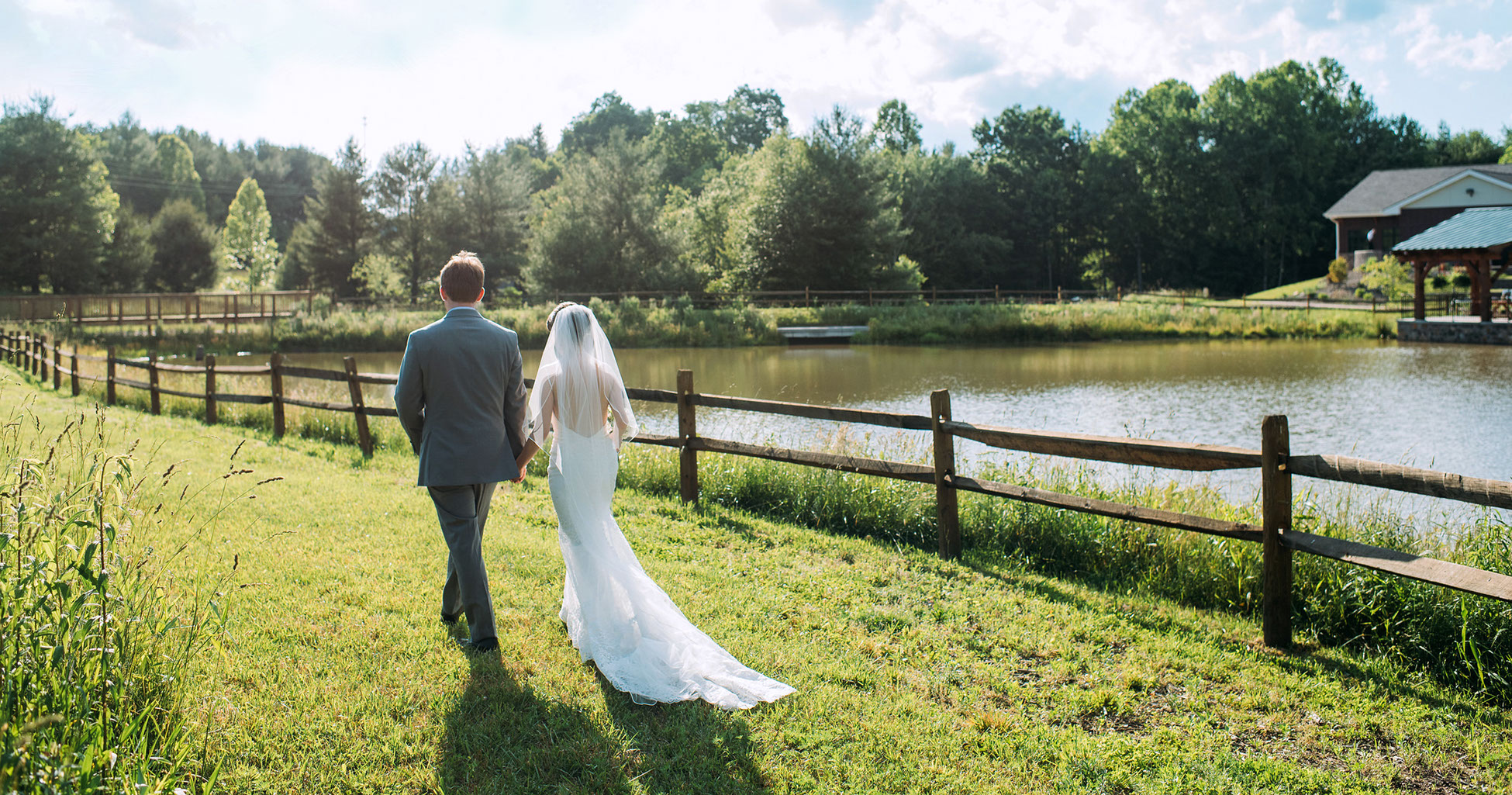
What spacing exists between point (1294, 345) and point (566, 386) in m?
32.0

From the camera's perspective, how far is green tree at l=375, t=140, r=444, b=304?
5009 cm

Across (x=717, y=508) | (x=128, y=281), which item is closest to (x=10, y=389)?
(x=717, y=508)

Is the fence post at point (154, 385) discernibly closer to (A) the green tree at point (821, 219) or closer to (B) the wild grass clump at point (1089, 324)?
(B) the wild grass clump at point (1089, 324)

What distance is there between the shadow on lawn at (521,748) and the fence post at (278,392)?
8794mm

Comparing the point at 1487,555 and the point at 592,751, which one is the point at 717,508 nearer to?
the point at 592,751

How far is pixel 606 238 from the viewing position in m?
44.0

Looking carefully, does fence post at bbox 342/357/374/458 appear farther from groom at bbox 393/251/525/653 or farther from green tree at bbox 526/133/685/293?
green tree at bbox 526/133/685/293

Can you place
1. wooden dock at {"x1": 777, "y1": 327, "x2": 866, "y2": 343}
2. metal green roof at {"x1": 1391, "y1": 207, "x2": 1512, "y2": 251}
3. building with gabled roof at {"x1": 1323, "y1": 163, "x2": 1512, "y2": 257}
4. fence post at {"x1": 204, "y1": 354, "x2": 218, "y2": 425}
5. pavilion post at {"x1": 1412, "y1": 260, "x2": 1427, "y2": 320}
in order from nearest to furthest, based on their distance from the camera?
fence post at {"x1": 204, "y1": 354, "x2": 218, "y2": 425}, metal green roof at {"x1": 1391, "y1": 207, "x2": 1512, "y2": 251}, pavilion post at {"x1": 1412, "y1": 260, "x2": 1427, "y2": 320}, wooden dock at {"x1": 777, "y1": 327, "x2": 866, "y2": 343}, building with gabled roof at {"x1": 1323, "y1": 163, "x2": 1512, "y2": 257}

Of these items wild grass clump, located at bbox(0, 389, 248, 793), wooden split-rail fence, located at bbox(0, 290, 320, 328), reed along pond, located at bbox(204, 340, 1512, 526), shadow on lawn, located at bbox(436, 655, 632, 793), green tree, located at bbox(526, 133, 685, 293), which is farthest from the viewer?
green tree, located at bbox(526, 133, 685, 293)

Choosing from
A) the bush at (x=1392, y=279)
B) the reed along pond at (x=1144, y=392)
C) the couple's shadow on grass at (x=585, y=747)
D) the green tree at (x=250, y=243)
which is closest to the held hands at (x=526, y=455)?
the couple's shadow on grass at (x=585, y=747)

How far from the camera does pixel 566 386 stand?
4324 millimetres

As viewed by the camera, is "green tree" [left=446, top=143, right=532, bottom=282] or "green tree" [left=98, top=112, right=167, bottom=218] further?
"green tree" [left=98, top=112, right=167, bottom=218]

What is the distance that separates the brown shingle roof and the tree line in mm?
7553

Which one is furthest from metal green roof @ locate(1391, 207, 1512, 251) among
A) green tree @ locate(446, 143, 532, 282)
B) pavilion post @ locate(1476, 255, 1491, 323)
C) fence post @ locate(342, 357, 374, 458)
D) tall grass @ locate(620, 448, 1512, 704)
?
→ green tree @ locate(446, 143, 532, 282)
